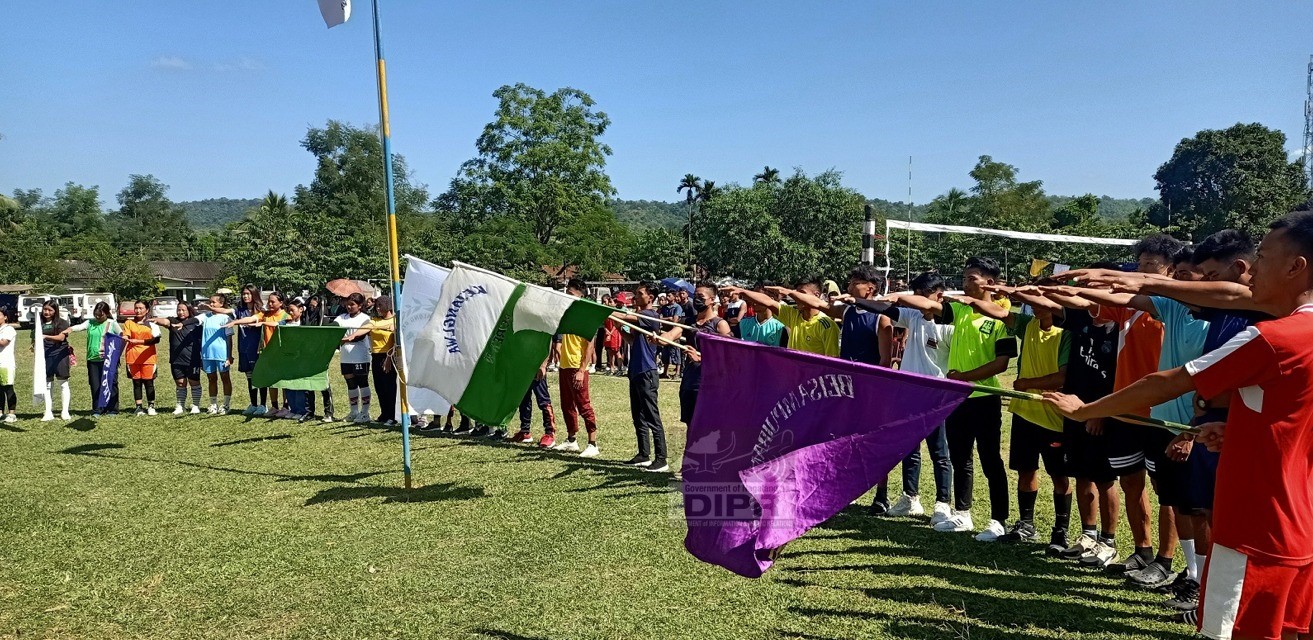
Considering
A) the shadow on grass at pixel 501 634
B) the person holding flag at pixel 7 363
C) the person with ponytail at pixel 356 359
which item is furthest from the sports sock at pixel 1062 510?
the person holding flag at pixel 7 363

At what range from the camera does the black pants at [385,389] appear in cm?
1245

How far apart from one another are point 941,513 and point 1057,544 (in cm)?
97

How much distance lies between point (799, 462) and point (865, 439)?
0.33m

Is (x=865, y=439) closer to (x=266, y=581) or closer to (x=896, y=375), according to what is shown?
(x=896, y=375)

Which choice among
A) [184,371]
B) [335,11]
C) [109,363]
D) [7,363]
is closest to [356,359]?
[184,371]

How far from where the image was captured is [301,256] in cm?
5184

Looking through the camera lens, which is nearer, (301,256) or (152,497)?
(152,497)

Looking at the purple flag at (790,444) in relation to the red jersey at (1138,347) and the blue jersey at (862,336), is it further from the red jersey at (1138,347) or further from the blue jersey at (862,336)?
the blue jersey at (862,336)

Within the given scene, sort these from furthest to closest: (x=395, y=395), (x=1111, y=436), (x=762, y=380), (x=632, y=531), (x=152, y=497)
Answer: (x=395, y=395) → (x=152, y=497) → (x=632, y=531) → (x=1111, y=436) → (x=762, y=380)

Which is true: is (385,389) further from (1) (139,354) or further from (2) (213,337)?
(1) (139,354)

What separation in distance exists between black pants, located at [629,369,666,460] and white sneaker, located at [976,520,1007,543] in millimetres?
3725

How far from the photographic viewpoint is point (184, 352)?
45.9 feet

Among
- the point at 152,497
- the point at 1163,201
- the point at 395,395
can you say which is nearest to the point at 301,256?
the point at 395,395

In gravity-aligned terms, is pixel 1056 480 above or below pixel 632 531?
above
